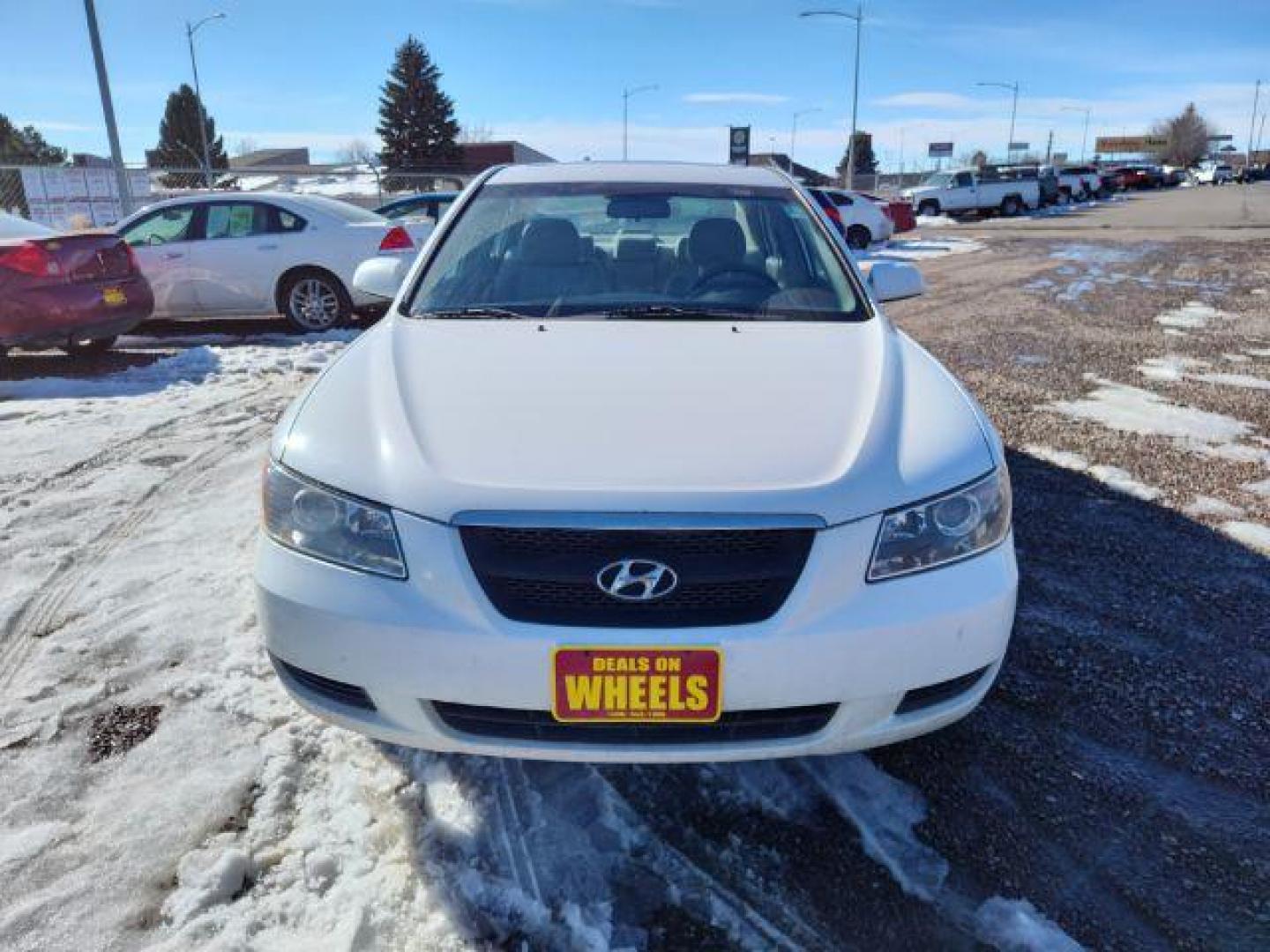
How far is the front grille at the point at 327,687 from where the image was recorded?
6.60 ft

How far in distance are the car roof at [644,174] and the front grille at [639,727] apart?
243 cm

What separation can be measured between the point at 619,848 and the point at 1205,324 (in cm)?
906

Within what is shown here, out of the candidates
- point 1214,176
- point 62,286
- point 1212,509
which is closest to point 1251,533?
point 1212,509

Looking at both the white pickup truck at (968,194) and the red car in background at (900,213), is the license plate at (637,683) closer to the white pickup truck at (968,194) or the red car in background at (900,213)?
the red car in background at (900,213)

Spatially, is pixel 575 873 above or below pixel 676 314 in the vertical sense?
below

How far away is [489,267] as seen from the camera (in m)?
3.28

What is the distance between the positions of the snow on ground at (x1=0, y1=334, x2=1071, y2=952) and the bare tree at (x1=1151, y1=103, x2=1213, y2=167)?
126390 millimetres

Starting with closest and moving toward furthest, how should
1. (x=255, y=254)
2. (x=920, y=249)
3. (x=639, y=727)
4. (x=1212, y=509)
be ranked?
(x=639, y=727)
(x=1212, y=509)
(x=255, y=254)
(x=920, y=249)

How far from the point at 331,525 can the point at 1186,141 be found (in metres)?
130

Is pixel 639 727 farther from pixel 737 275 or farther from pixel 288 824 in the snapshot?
pixel 737 275

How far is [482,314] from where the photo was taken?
297 centimetres

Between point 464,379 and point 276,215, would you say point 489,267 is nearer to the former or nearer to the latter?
point 464,379

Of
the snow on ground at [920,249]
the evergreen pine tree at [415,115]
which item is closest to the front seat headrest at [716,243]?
the snow on ground at [920,249]

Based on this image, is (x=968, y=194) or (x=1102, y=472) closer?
(x=1102, y=472)
